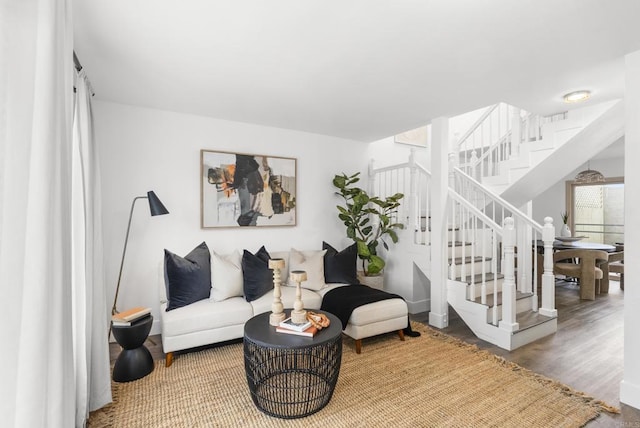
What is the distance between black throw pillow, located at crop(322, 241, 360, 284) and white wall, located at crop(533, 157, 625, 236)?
217 inches

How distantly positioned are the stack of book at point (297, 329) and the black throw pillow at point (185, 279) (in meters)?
1.20

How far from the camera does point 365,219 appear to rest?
4.35m

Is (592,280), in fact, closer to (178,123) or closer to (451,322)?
(451,322)

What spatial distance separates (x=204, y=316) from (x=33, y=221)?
2.07m

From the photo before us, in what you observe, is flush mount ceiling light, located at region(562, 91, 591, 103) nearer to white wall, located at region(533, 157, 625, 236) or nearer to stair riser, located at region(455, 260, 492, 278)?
stair riser, located at region(455, 260, 492, 278)

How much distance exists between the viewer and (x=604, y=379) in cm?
244

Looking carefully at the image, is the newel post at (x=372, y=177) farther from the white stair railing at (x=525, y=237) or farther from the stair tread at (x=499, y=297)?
the stair tread at (x=499, y=297)

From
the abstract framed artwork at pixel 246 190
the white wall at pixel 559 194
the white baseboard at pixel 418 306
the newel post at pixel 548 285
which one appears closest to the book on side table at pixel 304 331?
the abstract framed artwork at pixel 246 190

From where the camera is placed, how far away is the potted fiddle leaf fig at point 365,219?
13.4 ft

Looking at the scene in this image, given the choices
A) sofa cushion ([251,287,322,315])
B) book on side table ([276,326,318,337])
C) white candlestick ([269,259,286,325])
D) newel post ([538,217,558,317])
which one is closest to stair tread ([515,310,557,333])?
newel post ([538,217,558,317])

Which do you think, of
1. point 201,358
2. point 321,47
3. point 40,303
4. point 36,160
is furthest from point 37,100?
point 201,358

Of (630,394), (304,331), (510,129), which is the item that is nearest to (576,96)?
(510,129)

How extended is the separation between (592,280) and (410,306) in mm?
2853

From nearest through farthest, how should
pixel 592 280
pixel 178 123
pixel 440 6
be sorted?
1. pixel 440 6
2. pixel 178 123
3. pixel 592 280
